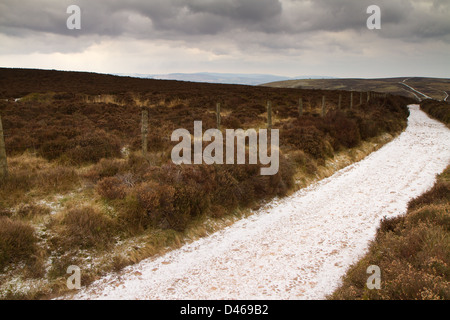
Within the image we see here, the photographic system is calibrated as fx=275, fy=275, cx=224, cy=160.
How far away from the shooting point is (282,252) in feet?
20.6

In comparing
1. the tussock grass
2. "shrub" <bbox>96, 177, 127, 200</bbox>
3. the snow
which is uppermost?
"shrub" <bbox>96, 177, 127, 200</bbox>

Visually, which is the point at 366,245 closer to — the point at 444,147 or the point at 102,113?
the point at 444,147

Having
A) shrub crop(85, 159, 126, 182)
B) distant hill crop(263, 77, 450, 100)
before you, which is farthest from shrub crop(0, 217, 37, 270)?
distant hill crop(263, 77, 450, 100)

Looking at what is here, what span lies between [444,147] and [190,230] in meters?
16.9

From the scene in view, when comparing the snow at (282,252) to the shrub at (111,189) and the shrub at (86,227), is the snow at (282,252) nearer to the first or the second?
the shrub at (86,227)

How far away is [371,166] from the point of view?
42.7ft

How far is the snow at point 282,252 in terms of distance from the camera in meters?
5.04

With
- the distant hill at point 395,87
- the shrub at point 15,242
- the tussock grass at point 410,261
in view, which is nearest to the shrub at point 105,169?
the shrub at point 15,242

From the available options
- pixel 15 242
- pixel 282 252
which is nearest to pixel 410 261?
pixel 282 252

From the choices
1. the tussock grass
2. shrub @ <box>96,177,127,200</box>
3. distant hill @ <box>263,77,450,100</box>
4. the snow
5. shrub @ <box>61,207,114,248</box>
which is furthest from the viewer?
distant hill @ <box>263,77,450,100</box>

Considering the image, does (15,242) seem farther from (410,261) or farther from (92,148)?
(410,261)

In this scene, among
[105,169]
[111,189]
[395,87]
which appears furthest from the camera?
[395,87]

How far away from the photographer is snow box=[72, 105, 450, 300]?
5.04 m

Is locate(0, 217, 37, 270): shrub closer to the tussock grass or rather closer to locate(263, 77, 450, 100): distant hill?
the tussock grass
